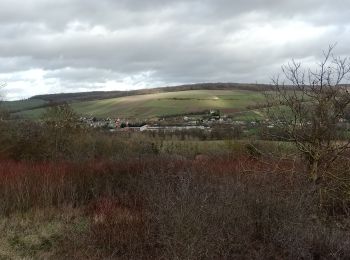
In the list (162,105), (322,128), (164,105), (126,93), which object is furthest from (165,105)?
(322,128)

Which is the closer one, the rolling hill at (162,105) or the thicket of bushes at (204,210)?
the thicket of bushes at (204,210)

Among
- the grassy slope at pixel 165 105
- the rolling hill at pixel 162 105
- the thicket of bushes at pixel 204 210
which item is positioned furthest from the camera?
the grassy slope at pixel 165 105

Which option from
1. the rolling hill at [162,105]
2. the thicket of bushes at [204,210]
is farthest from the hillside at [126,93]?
the thicket of bushes at [204,210]

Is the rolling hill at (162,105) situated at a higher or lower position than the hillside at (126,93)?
lower

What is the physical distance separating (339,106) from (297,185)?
7.44 ft

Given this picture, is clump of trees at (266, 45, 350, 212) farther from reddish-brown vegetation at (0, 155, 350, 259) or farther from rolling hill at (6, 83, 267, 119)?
rolling hill at (6, 83, 267, 119)

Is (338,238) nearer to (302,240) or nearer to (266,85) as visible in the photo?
(302,240)

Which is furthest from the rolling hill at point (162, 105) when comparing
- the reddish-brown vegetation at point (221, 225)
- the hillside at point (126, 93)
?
the reddish-brown vegetation at point (221, 225)

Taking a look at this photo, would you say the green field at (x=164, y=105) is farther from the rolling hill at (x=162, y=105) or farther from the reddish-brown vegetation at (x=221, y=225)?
the reddish-brown vegetation at (x=221, y=225)

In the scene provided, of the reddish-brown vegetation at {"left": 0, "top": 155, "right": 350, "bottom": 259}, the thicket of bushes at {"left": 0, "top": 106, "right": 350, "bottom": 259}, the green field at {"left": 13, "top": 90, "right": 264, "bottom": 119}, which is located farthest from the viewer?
the green field at {"left": 13, "top": 90, "right": 264, "bottom": 119}

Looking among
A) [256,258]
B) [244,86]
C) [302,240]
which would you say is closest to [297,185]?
[302,240]

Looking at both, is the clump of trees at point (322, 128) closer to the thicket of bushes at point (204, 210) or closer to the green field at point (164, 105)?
the thicket of bushes at point (204, 210)

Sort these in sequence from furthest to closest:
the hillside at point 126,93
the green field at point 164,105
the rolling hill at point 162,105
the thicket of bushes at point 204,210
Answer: the hillside at point 126,93
the green field at point 164,105
the rolling hill at point 162,105
the thicket of bushes at point 204,210

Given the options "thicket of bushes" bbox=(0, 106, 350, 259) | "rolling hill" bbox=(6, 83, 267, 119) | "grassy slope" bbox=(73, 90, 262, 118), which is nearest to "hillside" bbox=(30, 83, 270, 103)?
"rolling hill" bbox=(6, 83, 267, 119)
